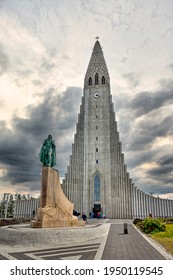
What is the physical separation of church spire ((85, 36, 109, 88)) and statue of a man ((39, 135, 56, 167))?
127 ft

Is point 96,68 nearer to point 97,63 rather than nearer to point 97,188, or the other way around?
point 97,63

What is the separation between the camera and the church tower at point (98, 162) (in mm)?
42062

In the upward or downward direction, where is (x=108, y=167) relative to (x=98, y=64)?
downward

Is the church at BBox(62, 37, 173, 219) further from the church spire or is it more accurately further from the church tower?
the church spire

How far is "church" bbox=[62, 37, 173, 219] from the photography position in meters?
41.5

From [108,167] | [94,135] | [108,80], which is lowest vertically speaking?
[108,167]

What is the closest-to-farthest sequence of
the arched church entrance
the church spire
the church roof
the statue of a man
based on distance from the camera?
the statue of a man < the arched church entrance < the church spire < the church roof

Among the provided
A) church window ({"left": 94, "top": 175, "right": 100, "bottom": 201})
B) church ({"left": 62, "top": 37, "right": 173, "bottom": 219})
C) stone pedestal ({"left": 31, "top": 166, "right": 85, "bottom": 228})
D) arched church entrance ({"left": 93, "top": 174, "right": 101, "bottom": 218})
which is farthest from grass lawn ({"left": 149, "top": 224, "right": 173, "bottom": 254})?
church window ({"left": 94, "top": 175, "right": 100, "bottom": 201})

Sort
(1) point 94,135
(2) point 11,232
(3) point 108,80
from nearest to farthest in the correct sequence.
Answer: (2) point 11,232
(1) point 94,135
(3) point 108,80
